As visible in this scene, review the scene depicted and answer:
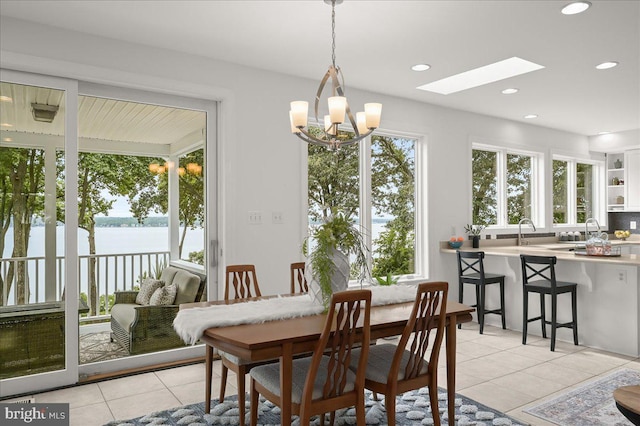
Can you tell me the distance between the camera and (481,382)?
3.56 m

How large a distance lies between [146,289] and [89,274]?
0.48 metres

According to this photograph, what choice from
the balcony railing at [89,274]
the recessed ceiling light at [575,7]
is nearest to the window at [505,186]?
the recessed ceiling light at [575,7]

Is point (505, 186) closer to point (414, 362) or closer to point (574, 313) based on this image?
point (574, 313)

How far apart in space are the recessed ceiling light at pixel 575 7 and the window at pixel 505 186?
3.25 m

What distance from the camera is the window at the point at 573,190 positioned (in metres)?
7.59

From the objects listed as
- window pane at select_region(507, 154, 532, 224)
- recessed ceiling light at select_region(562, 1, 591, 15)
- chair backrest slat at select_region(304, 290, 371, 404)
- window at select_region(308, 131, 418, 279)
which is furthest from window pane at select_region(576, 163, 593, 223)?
chair backrest slat at select_region(304, 290, 371, 404)

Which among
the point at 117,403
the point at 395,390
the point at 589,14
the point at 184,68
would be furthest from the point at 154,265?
the point at 589,14

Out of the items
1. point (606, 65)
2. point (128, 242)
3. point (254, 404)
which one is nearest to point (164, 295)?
point (128, 242)

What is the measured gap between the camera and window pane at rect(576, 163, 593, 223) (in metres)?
7.94

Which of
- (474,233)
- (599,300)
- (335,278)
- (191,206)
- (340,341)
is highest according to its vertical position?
(191,206)

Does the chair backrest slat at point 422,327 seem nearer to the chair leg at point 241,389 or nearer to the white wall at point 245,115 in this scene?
the chair leg at point 241,389

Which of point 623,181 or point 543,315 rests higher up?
point 623,181

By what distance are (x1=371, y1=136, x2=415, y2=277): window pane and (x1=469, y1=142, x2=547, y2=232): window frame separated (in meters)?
1.00

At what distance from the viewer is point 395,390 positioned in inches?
94.9
